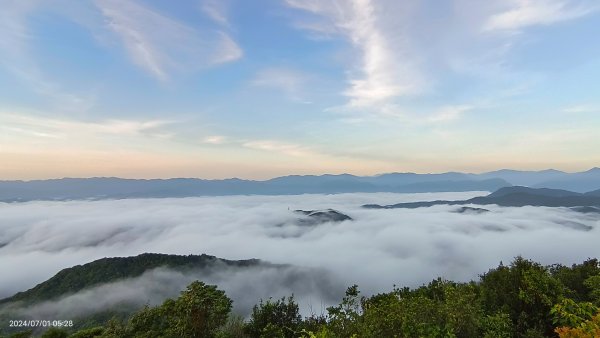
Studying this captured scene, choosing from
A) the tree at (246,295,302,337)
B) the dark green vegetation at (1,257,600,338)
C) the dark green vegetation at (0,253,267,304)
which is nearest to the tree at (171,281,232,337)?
the dark green vegetation at (1,257,600,338)

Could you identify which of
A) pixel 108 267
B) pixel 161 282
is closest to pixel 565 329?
pixel 161 282

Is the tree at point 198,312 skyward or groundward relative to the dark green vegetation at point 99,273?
skyward

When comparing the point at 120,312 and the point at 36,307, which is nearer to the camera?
the point at 120,312

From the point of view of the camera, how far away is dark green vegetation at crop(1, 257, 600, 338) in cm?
1095

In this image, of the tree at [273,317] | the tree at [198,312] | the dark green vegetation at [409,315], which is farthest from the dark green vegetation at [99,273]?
the tree at [198,312]

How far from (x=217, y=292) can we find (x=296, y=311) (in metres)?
6.32

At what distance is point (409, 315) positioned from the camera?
11.0 metres

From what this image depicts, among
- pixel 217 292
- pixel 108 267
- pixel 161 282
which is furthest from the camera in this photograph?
pixel 108 267

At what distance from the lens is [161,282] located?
486ft

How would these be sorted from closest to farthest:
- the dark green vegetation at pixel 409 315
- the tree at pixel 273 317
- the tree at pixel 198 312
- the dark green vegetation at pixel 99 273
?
the dark green vegetation at pixel 409 315
the tree at pixel 198 312
the tree at pixel 273 317
the dark green vegetation at pixel 99 273

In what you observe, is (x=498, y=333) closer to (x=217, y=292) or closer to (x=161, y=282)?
(x=217, y=292)

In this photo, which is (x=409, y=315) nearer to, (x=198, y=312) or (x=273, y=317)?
(x=198, y=312)

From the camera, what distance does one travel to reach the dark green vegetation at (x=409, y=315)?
11.0 meters

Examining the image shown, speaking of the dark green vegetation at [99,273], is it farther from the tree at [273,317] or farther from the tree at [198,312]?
the tree at [198,312]
